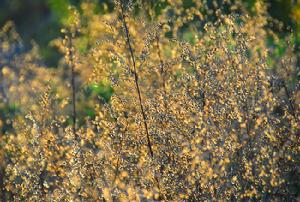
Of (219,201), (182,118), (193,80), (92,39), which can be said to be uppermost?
(92,39)

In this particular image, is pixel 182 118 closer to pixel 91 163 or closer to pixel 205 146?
pixel 205 146

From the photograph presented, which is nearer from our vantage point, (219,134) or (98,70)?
(219,134)

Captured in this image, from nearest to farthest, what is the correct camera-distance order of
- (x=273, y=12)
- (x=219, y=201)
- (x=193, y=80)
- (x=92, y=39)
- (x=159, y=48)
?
(x=219, y=201), (x=193, y=80), (x=159, y=48), (x=92, y=39), (x=273, y=12)

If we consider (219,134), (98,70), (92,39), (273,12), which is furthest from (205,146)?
(273,12)

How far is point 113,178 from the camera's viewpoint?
587cm

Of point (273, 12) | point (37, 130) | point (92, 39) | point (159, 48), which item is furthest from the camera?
point (273, 12)

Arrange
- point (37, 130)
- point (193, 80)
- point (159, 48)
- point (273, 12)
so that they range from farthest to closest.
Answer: point (273, 12)
point (159, 48)
point (37, 130)
point (193, 80)

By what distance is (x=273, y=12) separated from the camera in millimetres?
12953

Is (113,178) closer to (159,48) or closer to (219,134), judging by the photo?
(219,134)

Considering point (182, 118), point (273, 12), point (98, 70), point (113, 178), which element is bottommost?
point (113, 178)

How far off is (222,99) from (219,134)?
0.53 m

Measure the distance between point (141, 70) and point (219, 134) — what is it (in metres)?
1.47

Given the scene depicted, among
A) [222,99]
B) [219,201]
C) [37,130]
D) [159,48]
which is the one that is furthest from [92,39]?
[219,201]

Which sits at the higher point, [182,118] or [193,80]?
[193,80]
